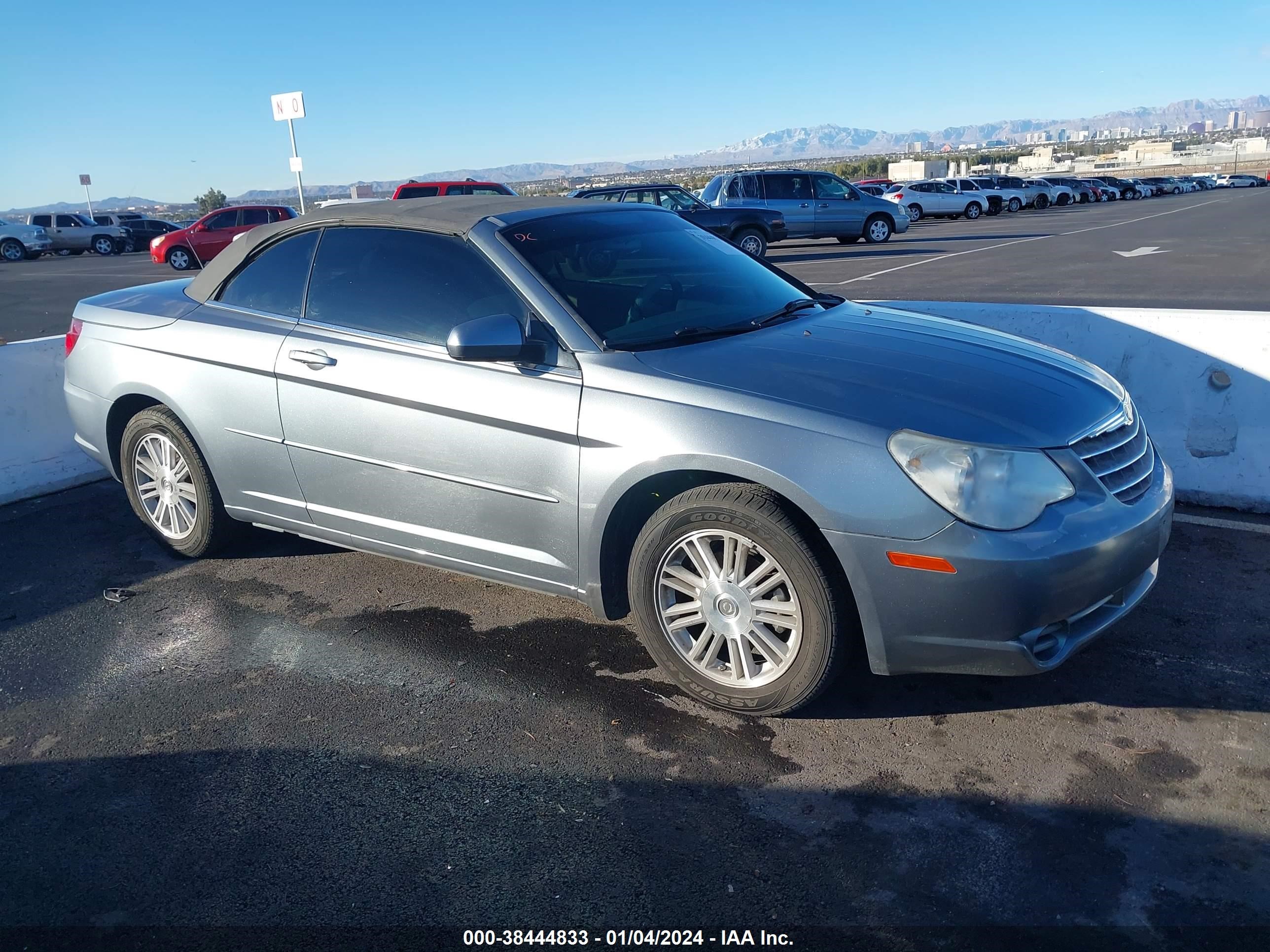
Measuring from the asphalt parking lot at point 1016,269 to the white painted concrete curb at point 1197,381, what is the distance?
18.7 feet

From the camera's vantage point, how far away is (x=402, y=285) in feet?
13.7

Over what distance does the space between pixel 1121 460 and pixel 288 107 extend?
903 inches

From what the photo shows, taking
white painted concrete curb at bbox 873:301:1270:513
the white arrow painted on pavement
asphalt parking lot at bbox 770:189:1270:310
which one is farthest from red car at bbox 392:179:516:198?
white painted concrete curb at bbox 873:301:1270:513

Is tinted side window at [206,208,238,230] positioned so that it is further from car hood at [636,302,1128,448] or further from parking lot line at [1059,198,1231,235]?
car hood at [636,302,1128,448]

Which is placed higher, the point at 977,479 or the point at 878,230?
the point at 878,230

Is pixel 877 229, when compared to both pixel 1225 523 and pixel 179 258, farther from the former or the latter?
pixel 1225 523

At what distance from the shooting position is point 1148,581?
141 inches

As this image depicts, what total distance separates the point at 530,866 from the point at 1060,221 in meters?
37.9

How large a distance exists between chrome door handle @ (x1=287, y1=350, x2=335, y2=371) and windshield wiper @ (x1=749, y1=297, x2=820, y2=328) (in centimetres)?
171

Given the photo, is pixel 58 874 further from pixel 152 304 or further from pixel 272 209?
pixel 272 209

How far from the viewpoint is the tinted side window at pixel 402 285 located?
3.98 metres

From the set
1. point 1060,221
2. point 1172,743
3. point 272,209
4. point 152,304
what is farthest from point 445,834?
point 1060,221

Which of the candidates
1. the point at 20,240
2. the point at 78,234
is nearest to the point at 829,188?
the point at 78,234

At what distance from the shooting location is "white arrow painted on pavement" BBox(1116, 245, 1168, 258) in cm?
1964
